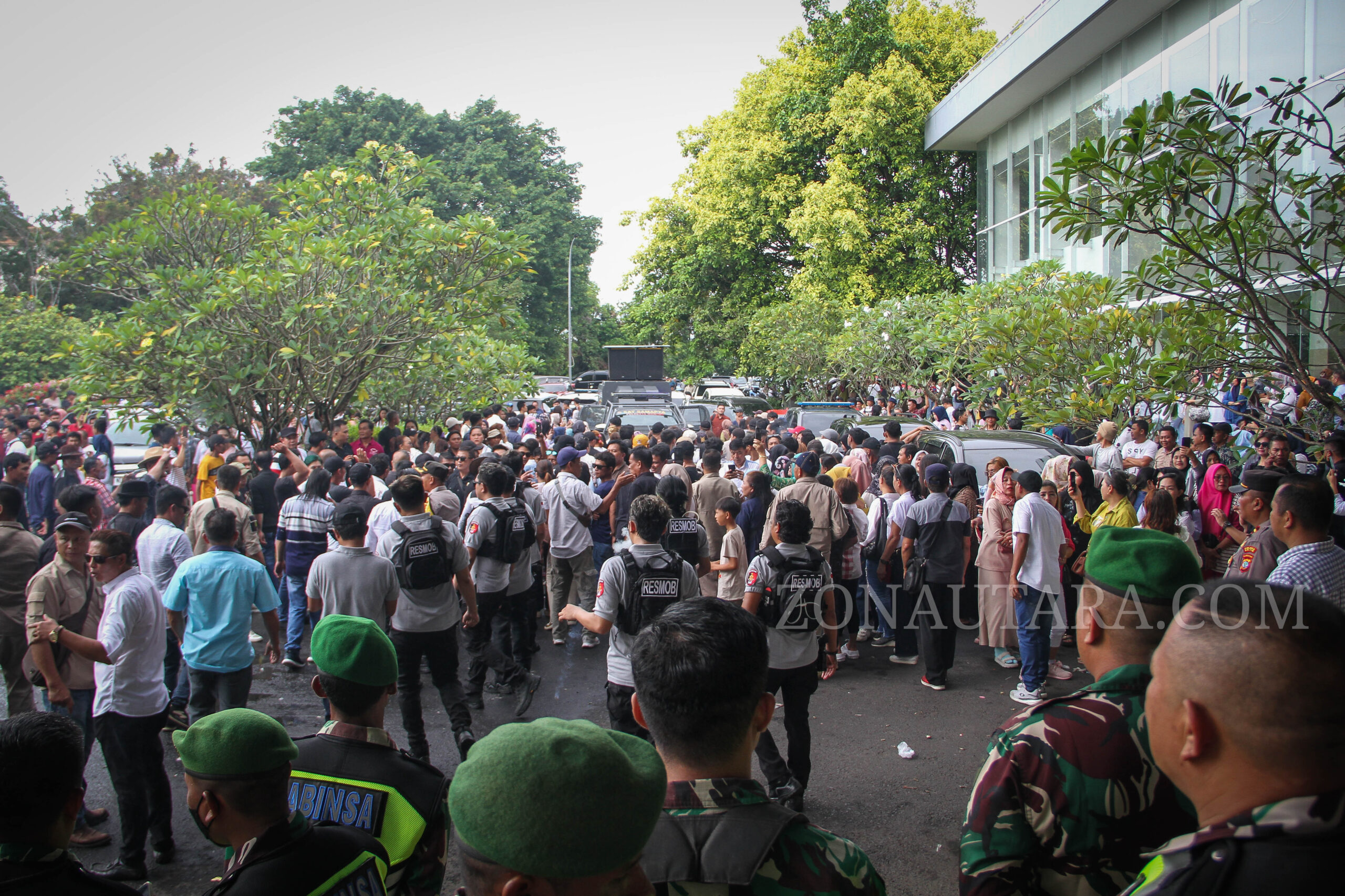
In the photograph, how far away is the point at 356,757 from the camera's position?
8.86 ft

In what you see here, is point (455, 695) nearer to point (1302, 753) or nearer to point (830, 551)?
point (830, 551)

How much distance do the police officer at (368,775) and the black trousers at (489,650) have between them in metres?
3.28

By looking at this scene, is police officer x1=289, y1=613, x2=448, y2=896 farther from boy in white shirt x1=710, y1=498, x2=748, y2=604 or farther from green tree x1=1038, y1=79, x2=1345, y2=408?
green tree x1=1038, y1=79, x2=1345, y2=408

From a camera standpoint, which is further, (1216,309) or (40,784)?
(1216,309)

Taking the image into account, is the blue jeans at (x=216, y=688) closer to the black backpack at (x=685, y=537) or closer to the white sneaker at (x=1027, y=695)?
the black backpack at (x=685, y=537)

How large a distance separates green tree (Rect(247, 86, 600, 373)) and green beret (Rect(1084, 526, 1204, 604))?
3779 cm

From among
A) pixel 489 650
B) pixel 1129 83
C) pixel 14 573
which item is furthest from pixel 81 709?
pixel 1129 83

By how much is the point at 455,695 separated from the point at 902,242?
23131 millimetres

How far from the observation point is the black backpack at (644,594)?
15.0 ft

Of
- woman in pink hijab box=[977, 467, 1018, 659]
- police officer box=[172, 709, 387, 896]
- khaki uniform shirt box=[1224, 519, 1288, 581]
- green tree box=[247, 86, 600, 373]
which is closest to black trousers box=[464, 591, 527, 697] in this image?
police officer box=[172, 709, 387, 896]

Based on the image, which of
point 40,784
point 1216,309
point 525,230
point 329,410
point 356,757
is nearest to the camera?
point 40,784

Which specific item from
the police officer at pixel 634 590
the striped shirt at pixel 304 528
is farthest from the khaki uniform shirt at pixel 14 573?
the police officer at pixel 634 590

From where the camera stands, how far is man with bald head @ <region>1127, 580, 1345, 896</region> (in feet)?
4.56

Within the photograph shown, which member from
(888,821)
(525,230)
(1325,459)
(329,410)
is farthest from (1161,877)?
(525,230)
